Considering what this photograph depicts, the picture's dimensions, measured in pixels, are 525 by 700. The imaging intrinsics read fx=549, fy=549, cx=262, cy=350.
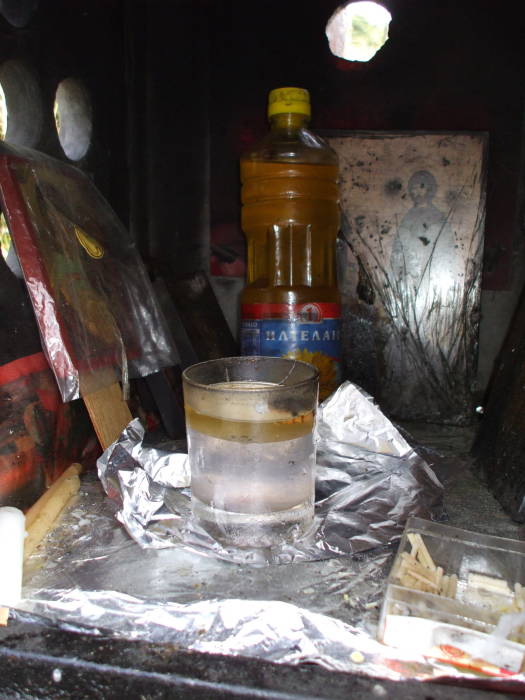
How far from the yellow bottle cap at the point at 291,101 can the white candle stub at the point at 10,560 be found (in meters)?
1.01

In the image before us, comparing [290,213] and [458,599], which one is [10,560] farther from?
[290,213]

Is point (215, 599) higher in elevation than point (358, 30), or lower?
lower

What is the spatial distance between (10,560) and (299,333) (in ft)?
2.29

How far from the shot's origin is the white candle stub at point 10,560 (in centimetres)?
53

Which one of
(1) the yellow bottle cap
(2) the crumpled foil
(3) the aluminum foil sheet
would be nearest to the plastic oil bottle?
(1) the yellow bottle cap

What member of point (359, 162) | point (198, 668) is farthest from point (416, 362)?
point (198, 668)

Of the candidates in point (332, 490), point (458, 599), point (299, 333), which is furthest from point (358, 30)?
point (458, 599)

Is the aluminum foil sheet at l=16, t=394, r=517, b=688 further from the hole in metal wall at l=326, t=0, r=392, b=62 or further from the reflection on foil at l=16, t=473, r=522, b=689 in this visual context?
the hole in metal wall at l=326, t=0, r=392, b=62

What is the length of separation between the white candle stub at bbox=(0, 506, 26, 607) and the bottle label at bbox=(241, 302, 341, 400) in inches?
25.6

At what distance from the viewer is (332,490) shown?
0.76m

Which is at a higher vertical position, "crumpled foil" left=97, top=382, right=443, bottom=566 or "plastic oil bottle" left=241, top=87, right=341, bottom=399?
"plastic oil bottle" left=241, top=87, right=341, bottom=399

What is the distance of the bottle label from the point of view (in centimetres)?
111

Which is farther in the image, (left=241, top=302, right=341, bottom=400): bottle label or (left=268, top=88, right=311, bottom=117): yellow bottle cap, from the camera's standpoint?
(left=268, top=88, right=311, bottom=117): yellow bottle cap

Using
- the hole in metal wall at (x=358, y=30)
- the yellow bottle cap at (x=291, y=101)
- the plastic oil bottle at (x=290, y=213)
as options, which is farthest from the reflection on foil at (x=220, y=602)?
the hole in metal wall at (x=358, y=30)
